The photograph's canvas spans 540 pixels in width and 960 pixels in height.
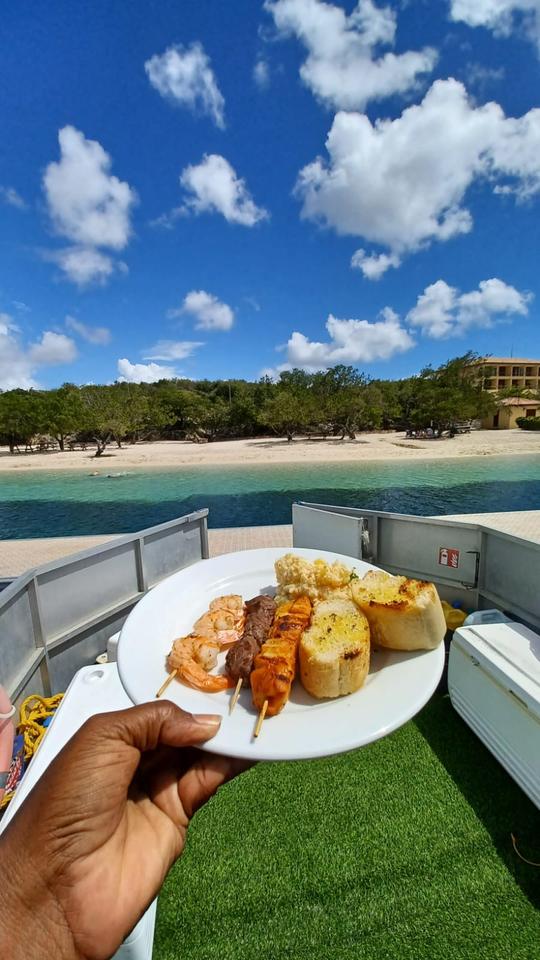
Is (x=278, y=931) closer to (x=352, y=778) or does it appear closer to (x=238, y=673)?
(x=352, y=778)

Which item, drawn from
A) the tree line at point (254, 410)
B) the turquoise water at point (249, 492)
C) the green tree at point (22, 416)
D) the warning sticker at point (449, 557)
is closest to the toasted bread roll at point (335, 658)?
the warning sticker at point (449, 557)

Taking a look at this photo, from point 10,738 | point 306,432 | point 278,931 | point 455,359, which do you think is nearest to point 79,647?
point 10,738

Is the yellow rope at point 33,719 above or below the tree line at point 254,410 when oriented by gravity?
below

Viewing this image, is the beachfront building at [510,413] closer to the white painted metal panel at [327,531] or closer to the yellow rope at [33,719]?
the white painted metal panel at [327,531]

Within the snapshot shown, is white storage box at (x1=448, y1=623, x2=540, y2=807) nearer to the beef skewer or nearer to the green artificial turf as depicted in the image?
the green artificial turf

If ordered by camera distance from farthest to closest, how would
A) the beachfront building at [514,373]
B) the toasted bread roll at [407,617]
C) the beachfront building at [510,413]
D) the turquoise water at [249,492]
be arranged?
the beachfront building at [514,373] < the beachfront building at [510,413] < the turquoise water at [249,492] < the toasted bread roll at [407,617]

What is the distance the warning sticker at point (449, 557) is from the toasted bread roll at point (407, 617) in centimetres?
300

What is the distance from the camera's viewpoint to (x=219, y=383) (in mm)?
82500

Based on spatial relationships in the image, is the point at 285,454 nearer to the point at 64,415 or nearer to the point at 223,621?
the point at 64,415

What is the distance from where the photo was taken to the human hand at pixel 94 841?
85 cm

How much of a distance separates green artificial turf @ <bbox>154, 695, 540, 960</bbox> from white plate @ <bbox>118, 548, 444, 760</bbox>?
5.40 ft

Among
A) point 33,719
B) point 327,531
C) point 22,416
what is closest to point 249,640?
point 33,719

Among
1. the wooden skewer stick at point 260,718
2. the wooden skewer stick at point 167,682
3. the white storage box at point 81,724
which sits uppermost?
the wooden skewer stick at point 167,682

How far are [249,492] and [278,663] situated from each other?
24.9 metres
